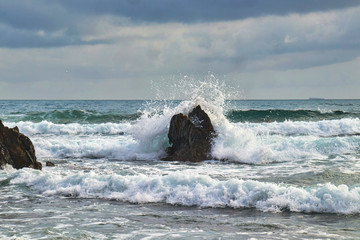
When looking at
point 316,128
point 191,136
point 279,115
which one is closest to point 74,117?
point 279,115

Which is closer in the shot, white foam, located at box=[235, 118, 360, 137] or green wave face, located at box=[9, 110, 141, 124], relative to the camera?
white foam, located at box=[235, 118, 360, 137]

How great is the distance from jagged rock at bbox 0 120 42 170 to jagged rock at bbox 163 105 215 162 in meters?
4.29

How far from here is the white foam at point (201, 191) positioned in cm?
758

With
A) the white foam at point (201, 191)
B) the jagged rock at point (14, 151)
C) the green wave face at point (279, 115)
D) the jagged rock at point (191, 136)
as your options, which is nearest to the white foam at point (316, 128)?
the green wave face at point (279, 115)

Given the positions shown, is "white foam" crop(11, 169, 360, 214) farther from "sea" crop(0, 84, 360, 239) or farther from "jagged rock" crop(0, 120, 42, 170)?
"jagged rock" crop(0, 120, 42, 170)

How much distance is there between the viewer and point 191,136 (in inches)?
548

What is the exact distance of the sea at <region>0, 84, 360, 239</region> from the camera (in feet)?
21.1

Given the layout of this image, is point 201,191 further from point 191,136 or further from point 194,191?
point 191,136

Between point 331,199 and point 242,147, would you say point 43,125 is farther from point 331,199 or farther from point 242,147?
point 331,199

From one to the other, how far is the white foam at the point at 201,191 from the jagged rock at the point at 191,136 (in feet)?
14.6

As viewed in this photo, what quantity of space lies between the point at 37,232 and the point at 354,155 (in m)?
10.8

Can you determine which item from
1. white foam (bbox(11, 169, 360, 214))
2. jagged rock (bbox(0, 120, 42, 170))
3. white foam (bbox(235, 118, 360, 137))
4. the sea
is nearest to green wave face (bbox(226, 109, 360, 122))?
white foam (bbox(235, 118, 360, 137))

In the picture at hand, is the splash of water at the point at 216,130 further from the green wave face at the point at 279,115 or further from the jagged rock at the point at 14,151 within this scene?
the green wave face at the point at 279,115

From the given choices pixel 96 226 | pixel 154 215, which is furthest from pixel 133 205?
pixel 96 226
